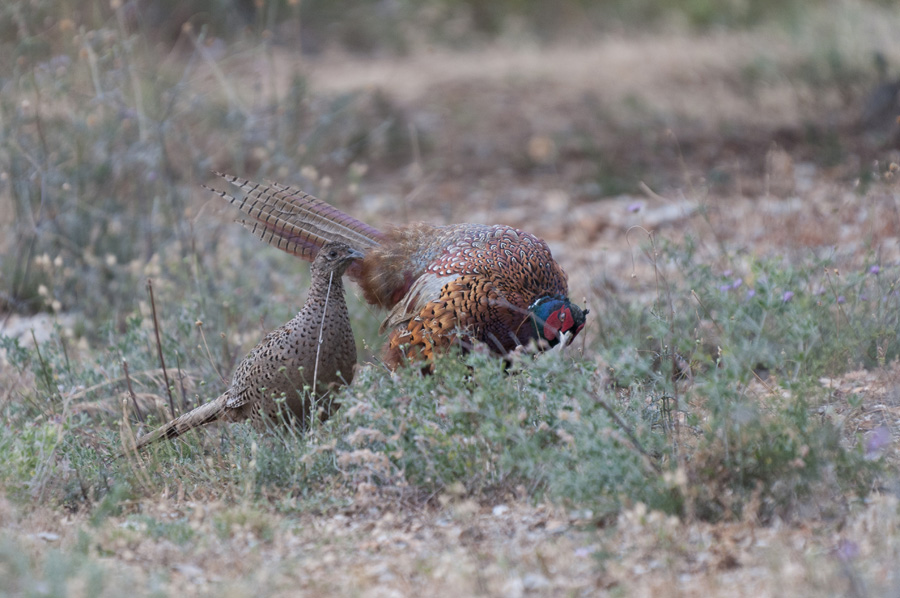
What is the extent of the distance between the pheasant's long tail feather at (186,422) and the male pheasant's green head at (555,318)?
134 centimetres

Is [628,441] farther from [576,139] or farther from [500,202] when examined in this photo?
[576,139]

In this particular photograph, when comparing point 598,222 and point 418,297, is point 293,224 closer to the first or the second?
point 418,297

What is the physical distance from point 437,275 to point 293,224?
76cm

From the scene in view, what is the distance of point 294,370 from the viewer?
405cm

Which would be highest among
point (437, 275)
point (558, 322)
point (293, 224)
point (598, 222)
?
point (293, 224)

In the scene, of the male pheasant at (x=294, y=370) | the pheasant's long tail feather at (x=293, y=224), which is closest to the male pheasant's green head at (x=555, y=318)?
the male pheasant at (x=294, y=370)

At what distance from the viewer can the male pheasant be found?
13.3 ft

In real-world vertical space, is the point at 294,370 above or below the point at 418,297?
below

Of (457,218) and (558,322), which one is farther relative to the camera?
→ (457,218)

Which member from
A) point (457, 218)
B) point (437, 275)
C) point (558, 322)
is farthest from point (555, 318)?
point (457, 218)

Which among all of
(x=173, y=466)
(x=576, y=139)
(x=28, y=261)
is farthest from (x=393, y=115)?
(x=173, y=466)

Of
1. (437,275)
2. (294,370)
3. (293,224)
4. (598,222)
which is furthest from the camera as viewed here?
(598,222)

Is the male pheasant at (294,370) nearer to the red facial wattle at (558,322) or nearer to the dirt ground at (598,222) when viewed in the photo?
the dirt ground at (598,222)

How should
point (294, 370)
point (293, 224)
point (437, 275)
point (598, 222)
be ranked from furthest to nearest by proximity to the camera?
point (598, 222), point (293, 224), point (437, 275), point (294, 370)
